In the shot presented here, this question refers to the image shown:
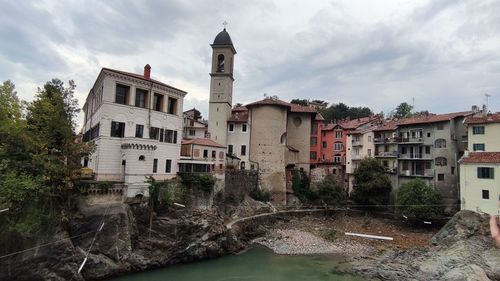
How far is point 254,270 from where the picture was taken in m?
23.5

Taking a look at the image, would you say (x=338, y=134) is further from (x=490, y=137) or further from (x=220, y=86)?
(x=220, y=86)

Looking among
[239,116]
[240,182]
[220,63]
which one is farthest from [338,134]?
[220,63]

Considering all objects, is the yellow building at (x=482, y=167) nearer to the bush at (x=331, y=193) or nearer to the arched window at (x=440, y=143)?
the arched window at (x=440, y=143)

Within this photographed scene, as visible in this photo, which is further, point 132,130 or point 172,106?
point 172,106

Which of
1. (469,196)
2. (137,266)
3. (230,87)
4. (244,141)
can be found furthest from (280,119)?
(137,266)

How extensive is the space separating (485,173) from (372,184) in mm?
11522

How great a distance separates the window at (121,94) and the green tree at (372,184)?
29732 mm

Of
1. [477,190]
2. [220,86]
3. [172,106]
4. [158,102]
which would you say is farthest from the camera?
[220,86]

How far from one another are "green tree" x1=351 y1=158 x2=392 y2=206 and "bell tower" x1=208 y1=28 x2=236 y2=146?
18965 millimetres

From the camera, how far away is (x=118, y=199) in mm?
24797

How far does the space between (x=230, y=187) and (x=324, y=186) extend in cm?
1323

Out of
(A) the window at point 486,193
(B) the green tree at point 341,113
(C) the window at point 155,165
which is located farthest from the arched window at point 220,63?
(B) the green tree at point 341,113

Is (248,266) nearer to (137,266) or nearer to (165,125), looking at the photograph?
(137,266)

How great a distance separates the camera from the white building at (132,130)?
2608cm
